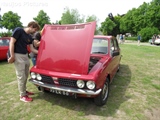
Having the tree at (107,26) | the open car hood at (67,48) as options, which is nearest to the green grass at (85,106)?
the open car hood at (67,48)

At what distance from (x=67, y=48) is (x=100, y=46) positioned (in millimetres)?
1560

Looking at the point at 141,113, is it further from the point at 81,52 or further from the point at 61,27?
the point at 61,27

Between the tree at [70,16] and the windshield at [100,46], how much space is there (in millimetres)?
49050

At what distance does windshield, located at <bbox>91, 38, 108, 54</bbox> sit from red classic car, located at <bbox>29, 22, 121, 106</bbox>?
81 centimetres

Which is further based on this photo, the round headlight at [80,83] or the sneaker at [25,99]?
the sneaker at [25,99]

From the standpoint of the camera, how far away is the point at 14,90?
430 cm

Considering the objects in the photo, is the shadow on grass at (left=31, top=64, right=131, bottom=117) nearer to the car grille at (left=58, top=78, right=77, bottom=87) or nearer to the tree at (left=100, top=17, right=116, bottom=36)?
the car grille at (left=58, top=78, right=77, bottom=87)

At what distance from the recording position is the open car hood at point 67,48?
3061 millimetres

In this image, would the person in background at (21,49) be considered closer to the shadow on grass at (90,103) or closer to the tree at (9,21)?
the shadow on grass at (90,103)

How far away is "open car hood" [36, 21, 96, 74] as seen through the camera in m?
3.06

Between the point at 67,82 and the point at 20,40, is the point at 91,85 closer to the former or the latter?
the point at 67,82

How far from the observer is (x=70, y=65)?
3.08 meters

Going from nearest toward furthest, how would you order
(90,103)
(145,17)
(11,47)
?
1. (11,47)
2. (90,103)
3. (145,17)

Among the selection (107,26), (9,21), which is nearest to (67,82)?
(9,21)
